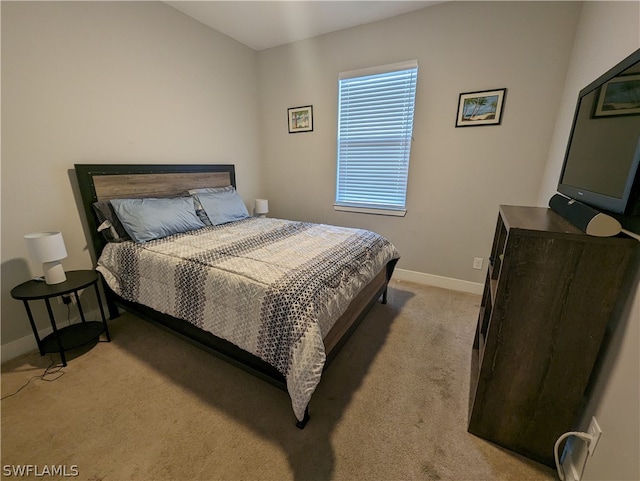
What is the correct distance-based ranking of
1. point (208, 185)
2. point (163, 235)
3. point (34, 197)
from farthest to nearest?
point (208, 185)
point (163, 235)
point (34, 197)

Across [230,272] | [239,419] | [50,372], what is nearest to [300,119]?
[230,272]

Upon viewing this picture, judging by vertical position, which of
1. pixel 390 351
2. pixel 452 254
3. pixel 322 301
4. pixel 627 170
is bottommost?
pixel 390 351

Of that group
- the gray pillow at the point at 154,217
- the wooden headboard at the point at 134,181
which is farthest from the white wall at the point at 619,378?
the wooden headboard at the point at 134,181

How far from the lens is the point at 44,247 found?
1670 mm

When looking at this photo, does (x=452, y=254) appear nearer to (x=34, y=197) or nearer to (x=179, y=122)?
(x=179, y=122)

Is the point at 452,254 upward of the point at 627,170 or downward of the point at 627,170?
downward

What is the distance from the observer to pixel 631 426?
82 centimetres

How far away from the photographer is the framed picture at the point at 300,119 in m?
3.21

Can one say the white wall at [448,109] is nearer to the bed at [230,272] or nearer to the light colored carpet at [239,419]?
the bed at [230,272]

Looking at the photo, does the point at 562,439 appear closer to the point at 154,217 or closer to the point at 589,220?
the point at 589,220

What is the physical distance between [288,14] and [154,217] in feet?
7.64

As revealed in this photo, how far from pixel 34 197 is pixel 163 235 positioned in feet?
2.73

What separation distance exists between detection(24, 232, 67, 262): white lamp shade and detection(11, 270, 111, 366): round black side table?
21 cm

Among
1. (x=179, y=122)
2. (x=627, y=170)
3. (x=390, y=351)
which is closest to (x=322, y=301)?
(x=390, y=351)
